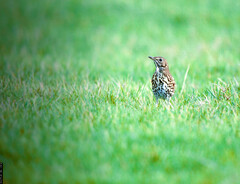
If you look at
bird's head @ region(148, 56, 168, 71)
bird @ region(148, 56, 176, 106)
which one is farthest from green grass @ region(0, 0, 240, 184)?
bird's head @ region(148, 56, 168, 71)

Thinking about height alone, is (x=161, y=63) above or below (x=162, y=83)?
above

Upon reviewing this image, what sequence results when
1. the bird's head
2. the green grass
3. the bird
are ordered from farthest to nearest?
the bird's head, the bird, the green grass

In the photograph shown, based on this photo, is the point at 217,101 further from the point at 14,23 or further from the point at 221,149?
the point at 14,23

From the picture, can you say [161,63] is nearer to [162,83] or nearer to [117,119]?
[162,83]

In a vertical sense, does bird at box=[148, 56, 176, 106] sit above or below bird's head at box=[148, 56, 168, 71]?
below

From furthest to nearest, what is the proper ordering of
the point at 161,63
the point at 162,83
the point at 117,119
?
the point at 161,63 → the point at 162,83 → the point at 117,119

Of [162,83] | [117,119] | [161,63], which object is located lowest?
[117,119]

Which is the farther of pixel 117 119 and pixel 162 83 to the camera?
pixel 162 83

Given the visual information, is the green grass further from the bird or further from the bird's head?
the bird's head

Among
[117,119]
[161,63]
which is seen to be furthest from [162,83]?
[117,119]

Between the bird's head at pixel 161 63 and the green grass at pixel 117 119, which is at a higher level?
the bird's head at pixel 161 63

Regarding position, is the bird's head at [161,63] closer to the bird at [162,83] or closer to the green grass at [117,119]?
the bird at [162,83]

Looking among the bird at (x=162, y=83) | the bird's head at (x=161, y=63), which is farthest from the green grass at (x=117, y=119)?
the bird's head at (x=161, y=63)

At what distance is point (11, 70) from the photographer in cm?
884
